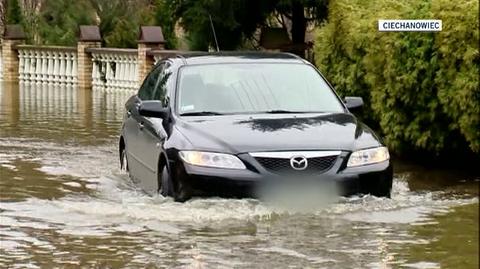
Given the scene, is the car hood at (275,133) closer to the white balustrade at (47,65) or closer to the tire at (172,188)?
→ the tire at (172,188)

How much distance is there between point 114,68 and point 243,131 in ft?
62.9

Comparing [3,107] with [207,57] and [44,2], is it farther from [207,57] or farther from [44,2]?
[44,2]

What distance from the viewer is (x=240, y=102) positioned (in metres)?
9.52

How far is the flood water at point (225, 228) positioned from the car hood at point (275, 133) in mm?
443

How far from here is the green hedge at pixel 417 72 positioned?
1013cm

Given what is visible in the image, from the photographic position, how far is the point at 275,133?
8.53 m

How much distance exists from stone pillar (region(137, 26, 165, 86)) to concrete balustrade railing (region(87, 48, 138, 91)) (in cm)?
63

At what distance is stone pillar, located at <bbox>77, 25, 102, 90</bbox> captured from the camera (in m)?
28.0

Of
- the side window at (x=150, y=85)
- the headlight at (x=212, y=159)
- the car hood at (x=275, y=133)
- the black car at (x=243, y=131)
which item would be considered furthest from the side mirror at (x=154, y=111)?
the side window at (x=150, y=85)

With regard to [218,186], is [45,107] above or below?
below

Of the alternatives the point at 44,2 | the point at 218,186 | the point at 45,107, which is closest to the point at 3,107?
the point at 45,107

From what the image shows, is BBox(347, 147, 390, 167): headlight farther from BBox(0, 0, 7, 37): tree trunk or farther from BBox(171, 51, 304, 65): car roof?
BBox(0, 0, 7, 37): tree trunk

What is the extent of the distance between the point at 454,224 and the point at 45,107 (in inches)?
561

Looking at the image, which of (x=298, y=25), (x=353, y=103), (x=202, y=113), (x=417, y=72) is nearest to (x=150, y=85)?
(x=202, y=113)
